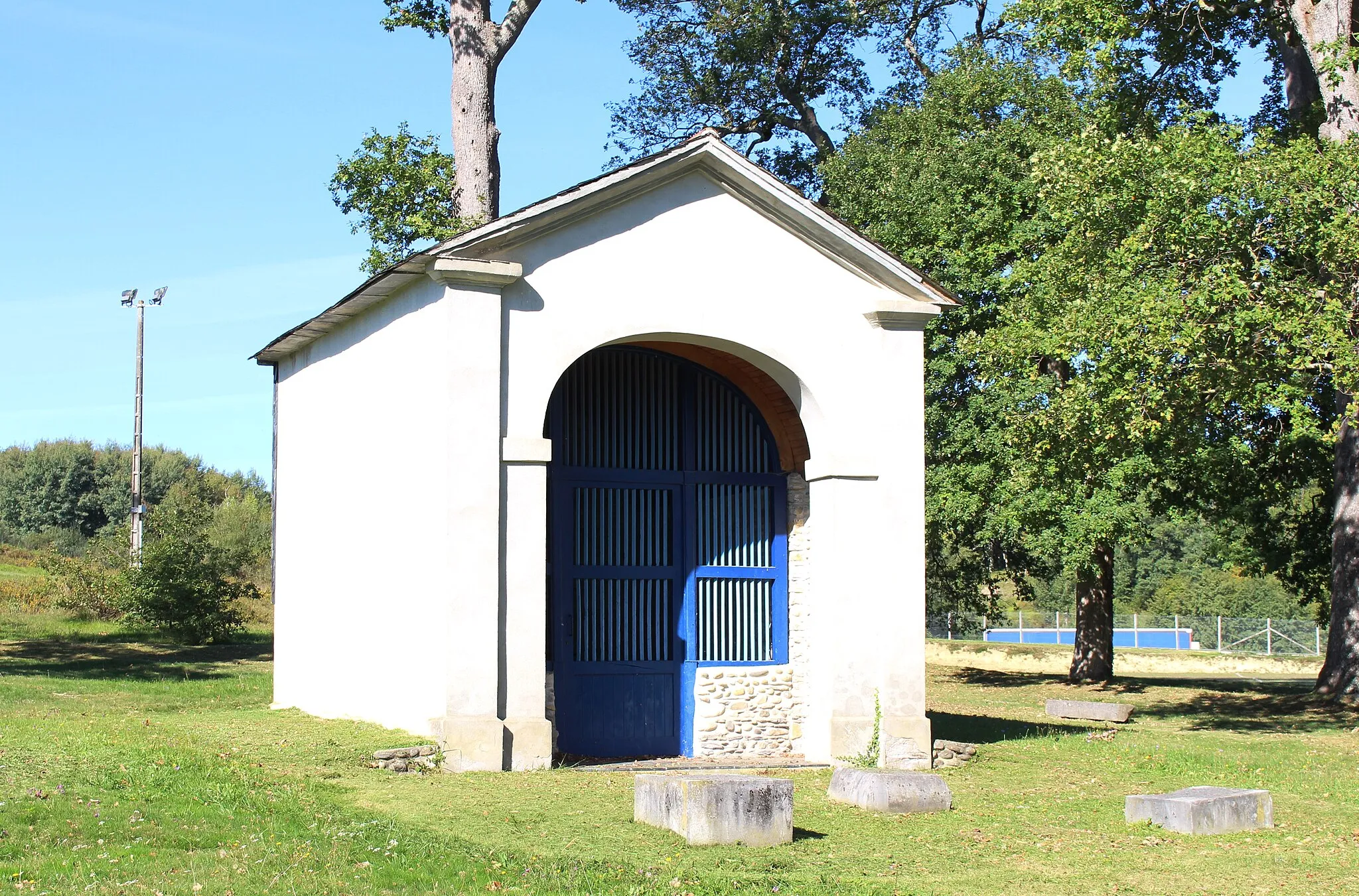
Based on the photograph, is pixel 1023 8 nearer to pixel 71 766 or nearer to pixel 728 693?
pixel 728 693

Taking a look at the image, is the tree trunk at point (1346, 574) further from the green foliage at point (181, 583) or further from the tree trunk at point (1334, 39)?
the green foliage at point (181, 583)

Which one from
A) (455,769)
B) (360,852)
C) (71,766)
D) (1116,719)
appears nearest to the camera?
Answer: (360,852)

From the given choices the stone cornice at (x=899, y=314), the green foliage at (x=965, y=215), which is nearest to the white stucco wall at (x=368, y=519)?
the stone cornice at (x=899, y=314)

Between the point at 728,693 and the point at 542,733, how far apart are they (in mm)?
3022

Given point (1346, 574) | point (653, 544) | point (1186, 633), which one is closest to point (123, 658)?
point (653, 544)

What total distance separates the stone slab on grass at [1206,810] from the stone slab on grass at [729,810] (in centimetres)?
319

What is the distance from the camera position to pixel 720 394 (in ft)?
53.0

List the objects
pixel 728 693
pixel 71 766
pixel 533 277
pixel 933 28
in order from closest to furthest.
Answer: pixel 71 766
pixel 533 277
pixel 728 693
pixel 933 28

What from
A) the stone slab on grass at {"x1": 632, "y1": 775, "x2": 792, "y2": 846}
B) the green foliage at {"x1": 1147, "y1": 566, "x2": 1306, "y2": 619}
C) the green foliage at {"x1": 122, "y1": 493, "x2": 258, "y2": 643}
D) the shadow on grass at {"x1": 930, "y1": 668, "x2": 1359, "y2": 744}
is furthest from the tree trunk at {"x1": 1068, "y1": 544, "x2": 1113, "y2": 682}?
the green foliage at {"x1": 1147, "y1": 566, "x2": 1306, "y2": 619}

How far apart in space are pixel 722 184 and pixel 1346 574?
14.0 metres

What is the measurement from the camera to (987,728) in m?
17.8

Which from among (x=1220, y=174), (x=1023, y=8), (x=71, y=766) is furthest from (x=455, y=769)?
(x=1023, y=8)

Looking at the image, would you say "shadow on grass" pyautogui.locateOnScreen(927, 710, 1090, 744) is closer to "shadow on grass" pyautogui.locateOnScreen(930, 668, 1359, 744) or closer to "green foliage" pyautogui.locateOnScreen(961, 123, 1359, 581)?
"shadow on grass" pyautogui.locateOnScreen(930, 668, 1359, 744)

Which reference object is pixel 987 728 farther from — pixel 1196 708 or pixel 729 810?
pixel 729 810
